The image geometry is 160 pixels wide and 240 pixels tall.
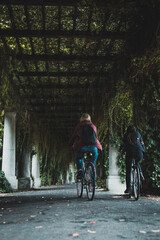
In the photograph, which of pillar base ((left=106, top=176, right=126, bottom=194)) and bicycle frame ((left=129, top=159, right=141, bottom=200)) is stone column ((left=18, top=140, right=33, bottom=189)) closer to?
pillar base ((left=106, top=176, right=126, bottom=194))

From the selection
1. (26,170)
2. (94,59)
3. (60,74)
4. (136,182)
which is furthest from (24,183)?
(136,182)

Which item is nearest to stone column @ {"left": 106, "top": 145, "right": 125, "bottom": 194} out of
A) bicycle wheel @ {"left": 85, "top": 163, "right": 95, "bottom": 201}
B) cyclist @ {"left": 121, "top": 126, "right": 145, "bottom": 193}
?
cyclist @ {"left": 121, "top": 126, "right": 145, "bottom": 193}

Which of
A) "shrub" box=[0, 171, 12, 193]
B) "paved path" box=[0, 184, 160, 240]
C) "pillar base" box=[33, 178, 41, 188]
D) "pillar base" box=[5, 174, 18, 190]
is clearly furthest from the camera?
"pillar base" box=[33, 178, 41, 188]

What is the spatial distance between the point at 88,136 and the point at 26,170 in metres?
8.42

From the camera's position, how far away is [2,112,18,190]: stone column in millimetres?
11938

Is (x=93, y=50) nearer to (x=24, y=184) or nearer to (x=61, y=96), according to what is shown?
(x=61, y=96)

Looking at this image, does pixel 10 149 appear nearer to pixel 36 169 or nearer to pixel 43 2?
pixel 36 169

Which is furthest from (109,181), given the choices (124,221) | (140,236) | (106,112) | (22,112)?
(140,236)

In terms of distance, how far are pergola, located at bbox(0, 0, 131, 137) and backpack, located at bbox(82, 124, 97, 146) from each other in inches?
74.2

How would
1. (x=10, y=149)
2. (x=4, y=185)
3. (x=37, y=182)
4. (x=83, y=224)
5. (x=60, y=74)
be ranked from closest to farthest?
(x=83, y=224) → (x=60, y=74) → (x=4, y=185) → (x=10, y=149) → (x=37, y=182)

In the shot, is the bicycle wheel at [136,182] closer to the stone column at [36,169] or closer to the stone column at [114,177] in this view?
the stone column at [114,177]

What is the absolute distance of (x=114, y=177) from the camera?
35.9 ft

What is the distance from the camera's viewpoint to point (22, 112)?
12.4 m

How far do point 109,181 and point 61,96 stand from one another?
131 inches
